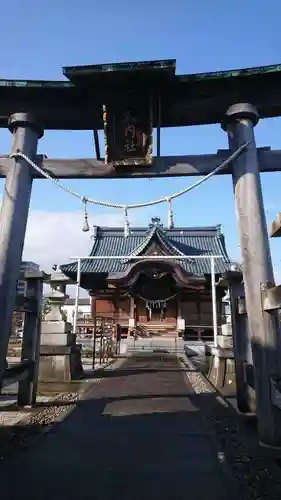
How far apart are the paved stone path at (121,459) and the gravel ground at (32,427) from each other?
0.16m

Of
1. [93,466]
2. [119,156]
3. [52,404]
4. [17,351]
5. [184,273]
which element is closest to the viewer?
[93,466]

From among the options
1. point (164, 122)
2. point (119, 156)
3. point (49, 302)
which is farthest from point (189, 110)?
point (49, 302)

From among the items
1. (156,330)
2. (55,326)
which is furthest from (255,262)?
(156,330)

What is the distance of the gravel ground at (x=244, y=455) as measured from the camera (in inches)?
110

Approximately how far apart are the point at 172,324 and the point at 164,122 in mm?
18377

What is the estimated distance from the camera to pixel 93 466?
321 centimetres

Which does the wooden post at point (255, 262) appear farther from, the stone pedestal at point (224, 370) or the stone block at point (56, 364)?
the stone block at point (56, 364)

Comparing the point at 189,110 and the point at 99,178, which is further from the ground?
the point at 189,110

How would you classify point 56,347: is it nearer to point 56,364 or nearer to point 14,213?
point 56,364

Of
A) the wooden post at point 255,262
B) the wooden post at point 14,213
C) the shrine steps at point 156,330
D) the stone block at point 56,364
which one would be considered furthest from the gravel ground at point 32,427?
the shrine steps at point 156,330

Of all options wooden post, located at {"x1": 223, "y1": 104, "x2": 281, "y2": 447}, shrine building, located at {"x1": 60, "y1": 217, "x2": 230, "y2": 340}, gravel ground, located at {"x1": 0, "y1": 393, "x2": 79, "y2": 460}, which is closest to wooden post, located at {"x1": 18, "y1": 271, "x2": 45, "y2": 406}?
gravel ground, located at {"x1": 0, "y1": 393, "x2": 79, "y2": 460}

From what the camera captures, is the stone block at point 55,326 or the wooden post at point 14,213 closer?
the wooden post at point 14,213

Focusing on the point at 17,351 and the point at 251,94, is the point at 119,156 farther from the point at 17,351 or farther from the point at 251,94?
the point at 17,351

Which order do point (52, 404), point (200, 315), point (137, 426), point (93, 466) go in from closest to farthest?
point (93, 466) → point (137, 426) → point (52, 404) → point (200, 315)
